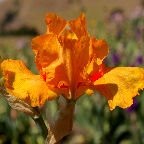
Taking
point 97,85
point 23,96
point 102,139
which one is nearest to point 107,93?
point 97,85

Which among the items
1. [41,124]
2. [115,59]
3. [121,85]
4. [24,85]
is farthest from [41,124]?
[115,59]

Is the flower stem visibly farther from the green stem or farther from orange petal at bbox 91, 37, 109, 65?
orange petal at bbox 91, 37, 109, 65

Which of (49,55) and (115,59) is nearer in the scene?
(49,55)

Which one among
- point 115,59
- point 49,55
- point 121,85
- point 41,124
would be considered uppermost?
point 49,55

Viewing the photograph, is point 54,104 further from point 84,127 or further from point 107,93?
point 107,93

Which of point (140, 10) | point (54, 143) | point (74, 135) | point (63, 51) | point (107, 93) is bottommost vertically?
point (74, 135)

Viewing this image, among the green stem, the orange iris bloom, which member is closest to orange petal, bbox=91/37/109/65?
the orange iris bloom

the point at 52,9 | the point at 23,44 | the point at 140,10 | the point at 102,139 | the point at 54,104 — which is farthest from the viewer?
the point at 52,9

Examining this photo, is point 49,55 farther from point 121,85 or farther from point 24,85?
point 121,85
